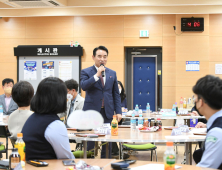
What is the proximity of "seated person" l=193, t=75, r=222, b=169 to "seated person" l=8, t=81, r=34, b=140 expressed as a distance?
5.58 ft

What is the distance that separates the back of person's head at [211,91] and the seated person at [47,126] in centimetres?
92

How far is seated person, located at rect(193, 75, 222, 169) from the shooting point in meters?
1.76

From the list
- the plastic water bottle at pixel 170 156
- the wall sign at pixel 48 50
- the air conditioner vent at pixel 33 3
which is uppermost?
the air conditioner vent at pixel 33 3

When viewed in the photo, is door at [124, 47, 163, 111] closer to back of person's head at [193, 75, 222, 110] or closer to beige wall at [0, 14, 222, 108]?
beige wall at [0, 14, 222, 108]

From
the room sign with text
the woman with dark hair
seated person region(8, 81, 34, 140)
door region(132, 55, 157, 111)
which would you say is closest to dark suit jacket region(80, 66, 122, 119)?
seated person region(8, 81, 34, 140)

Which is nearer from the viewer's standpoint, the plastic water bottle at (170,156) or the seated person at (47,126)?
the plastic water bottle at (170,156)

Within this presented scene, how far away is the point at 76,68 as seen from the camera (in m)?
7.85

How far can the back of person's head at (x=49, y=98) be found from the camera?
203 cm

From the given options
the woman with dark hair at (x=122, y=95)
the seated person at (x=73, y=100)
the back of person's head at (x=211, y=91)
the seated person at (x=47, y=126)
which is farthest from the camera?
the woman with dark hair at (x=122, y=95)

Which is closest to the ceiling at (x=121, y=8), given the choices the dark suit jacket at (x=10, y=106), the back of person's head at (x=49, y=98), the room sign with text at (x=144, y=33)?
the room sign with text at (x=144, y=33)

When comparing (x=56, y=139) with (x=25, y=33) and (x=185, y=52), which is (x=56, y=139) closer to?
(x=185, y=52)

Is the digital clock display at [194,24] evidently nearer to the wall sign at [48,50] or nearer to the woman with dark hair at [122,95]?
the woman with dark hair at [122,95]

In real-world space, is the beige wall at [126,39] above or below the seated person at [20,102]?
above

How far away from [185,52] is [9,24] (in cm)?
481
